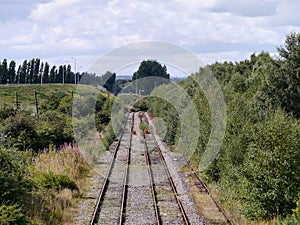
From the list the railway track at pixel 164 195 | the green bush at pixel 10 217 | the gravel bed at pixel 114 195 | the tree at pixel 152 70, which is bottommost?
the gravel bed at pixel 114 195

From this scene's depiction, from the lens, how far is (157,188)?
17.3 m

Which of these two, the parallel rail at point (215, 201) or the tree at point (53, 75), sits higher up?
the tree at point (53, 75)

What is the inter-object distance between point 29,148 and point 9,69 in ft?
261

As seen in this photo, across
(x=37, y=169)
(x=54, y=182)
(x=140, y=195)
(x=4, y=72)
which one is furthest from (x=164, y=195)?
(x=4, y=72)

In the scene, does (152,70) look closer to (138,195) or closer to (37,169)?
(37,169)

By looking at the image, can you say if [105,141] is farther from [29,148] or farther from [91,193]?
[91,193]

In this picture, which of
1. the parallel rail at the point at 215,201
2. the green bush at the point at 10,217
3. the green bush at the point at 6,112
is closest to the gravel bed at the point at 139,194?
the parallel rail at the point at 215,201

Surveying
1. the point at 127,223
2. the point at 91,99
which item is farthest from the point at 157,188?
the point at 91,99

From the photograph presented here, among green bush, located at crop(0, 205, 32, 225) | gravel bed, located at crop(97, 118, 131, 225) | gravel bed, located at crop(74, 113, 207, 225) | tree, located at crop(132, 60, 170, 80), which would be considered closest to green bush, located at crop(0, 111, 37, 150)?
gravel bed, located at crop(74, 113, 207, 225)

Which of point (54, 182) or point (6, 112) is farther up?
point (6, 112)

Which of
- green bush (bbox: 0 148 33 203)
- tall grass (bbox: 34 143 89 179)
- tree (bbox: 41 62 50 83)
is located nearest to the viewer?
green bush (bbox: 0 148 33 203)

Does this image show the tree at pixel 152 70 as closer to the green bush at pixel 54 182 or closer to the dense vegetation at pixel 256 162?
the dense vegetation at pixel 256 162

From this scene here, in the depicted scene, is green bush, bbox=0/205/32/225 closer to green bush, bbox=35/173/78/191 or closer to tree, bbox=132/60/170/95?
green bush, bbox=35/173/78/191

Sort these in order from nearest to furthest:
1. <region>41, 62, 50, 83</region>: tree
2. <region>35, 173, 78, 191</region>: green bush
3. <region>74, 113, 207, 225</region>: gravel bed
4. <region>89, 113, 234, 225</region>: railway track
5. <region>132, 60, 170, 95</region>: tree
Answer: <region>89, 113, 234, 225</region>: railway track
<region>74, 113, 207, 225</region>: gravel bed
<region>35, 173, 78, 191</region>: green bush
<region>132, 60, 170, 95</region>: tree
<region>41, 62, 50, 83</region>: tree
